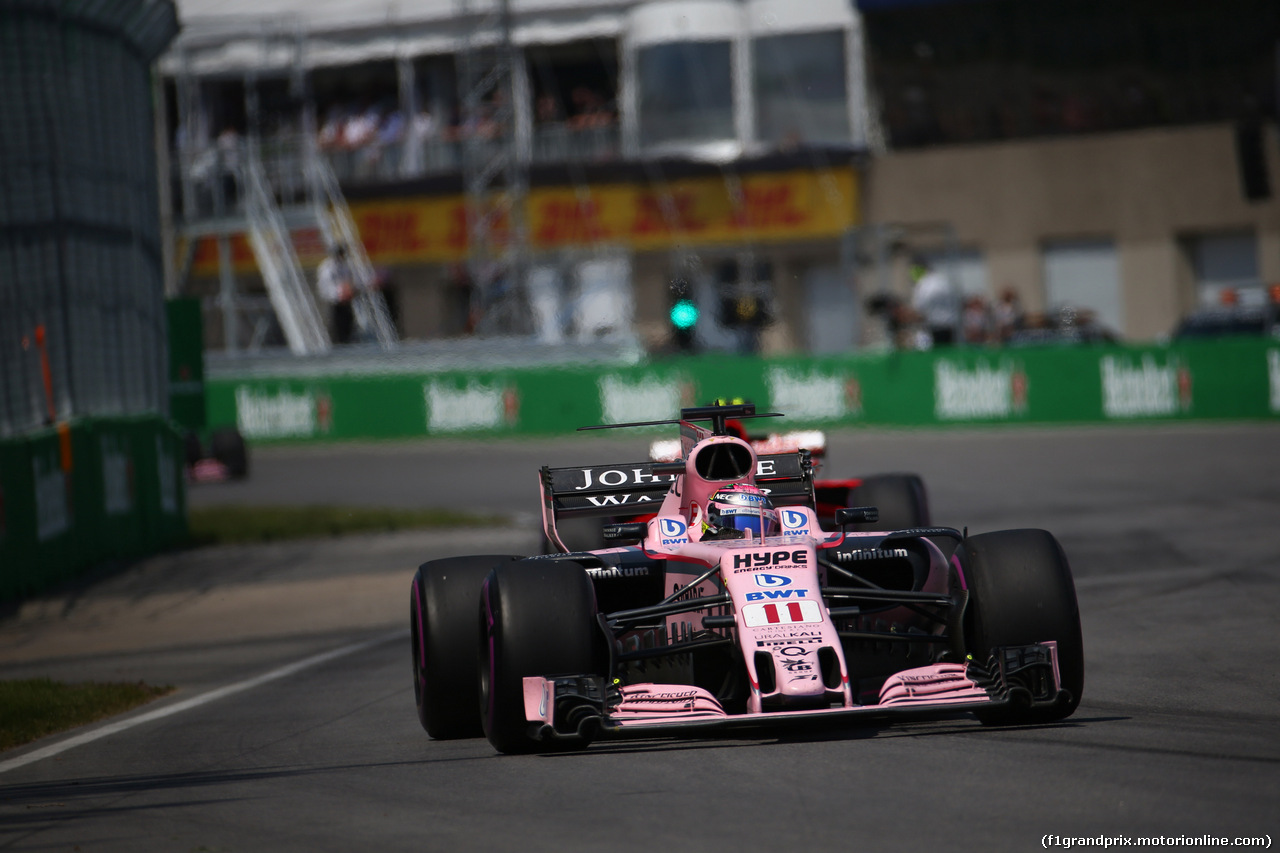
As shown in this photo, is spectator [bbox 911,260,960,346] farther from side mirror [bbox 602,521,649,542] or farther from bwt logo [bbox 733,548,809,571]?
bwt logo [bbox 733,548,809,571]

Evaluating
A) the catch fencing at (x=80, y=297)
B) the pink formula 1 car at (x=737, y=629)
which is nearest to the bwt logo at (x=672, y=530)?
the pink formula 1 car at (x=737, y=629)

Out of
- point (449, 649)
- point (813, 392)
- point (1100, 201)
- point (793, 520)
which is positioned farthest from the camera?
point (1100, 201)

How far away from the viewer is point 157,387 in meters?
17.8

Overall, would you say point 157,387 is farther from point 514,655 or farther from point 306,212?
point 306,212

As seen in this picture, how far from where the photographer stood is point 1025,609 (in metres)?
6.72

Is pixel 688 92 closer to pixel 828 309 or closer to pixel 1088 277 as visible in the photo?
pixel 828 309

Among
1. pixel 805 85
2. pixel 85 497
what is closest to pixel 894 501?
pixel 85 497

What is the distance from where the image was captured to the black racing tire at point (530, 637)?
658 centimetres

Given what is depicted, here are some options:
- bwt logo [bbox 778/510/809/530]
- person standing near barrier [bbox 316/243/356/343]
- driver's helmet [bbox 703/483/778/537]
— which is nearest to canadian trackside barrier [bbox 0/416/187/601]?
driver's helmet [bbox 703/483/778/537]

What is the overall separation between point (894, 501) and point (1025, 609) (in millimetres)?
3848

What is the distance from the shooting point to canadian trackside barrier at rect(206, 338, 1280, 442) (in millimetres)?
26000

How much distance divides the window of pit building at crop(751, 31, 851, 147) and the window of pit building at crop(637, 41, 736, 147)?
2.60 ft

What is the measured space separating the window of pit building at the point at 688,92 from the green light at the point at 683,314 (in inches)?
987

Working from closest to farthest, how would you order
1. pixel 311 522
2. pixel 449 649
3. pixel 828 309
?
pixel 449 649, pixel 311 522, pixel 828 309
